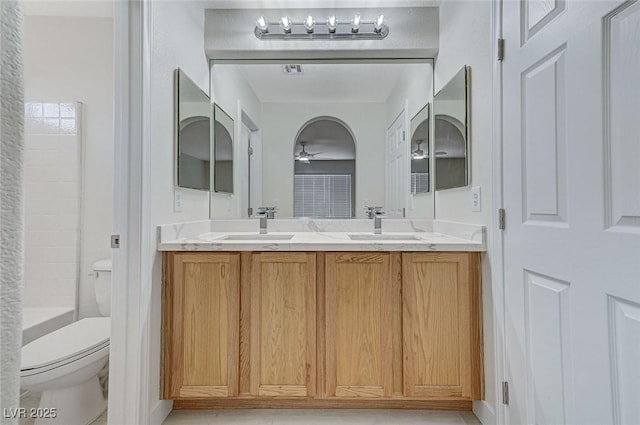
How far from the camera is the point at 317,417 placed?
1650 millimetres

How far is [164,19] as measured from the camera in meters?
1.63

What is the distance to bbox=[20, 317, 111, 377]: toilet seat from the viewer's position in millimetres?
1413

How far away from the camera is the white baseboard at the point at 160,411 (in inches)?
60.0

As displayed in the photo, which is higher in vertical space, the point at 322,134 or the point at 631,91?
the point at 322,134

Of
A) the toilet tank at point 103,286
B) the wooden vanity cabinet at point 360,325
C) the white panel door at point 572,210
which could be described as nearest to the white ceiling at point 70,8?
the toilet tank at point 103,286

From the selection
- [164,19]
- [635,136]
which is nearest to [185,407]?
[164,19]

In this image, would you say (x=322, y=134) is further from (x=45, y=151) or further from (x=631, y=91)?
(x=45, y=151)

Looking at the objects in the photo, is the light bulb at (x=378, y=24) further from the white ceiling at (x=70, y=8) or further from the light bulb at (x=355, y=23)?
the white ceiling at (x=70, y=8)

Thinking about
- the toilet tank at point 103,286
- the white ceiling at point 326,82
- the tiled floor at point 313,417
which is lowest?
the tiled floor at point 313,417

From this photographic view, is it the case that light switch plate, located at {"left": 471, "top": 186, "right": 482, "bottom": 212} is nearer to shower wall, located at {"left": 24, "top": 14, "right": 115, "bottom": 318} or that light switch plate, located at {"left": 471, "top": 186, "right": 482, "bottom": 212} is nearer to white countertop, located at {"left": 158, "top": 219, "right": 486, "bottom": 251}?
white countertop, located at {"left": 158, "top": 219, "right": 486, "bottom": 251}

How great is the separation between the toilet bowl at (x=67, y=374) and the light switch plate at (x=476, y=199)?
1.95 metres

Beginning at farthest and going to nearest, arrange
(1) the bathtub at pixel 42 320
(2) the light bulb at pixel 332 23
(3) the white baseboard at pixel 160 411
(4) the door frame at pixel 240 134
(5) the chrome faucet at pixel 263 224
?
(4) the door frame at pixel 240 134
(5) the chrome faucet at pixel 263 224
(2) the light bulb at pixel 332 23
(1) the bathtub at pixel 42 320
(3) the white baseboard at pixel 160 411

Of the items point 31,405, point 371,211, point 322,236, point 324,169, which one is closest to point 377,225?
point 371,211

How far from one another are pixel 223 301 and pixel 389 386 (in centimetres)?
89
